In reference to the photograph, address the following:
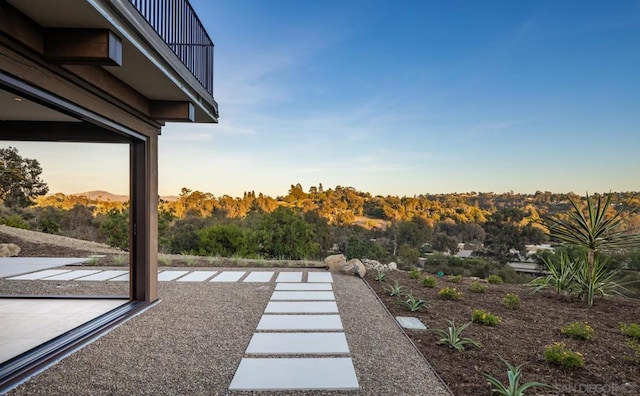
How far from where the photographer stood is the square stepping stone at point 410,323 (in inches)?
155

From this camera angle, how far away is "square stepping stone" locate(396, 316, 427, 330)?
12.9ft

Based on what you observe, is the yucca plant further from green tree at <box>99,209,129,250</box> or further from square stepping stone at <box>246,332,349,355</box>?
green tree at <box>99,209,129,250</box>

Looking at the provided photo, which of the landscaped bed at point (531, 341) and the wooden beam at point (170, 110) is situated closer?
the landscaped bed at point (531, 341)

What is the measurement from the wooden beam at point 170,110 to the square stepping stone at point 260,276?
3.30 metres

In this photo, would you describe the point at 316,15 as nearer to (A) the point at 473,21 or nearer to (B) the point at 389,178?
(A) the point at 473,21

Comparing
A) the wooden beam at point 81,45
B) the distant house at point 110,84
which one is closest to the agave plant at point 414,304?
the distant house at point 110,84

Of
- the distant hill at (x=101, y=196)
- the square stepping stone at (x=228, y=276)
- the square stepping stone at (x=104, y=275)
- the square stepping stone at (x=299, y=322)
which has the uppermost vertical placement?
the distant hill at (x=101, y=196)

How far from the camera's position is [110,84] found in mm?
3621

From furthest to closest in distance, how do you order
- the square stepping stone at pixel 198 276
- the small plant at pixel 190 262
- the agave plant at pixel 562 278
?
the small plant at pixel 190 262
the square stepping stone at pixel 198 276
the agave plant at pixel 562 278

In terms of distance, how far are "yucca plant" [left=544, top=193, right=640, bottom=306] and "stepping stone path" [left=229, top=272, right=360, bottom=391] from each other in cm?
371

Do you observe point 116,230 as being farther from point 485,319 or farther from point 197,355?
point 485,319

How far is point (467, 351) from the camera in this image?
10.6 ft

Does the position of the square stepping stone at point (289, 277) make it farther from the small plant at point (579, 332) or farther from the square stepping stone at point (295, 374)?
the small plant at point (579, 332)

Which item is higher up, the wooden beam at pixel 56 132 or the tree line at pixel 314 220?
the wooden beam at pixel 56 132
